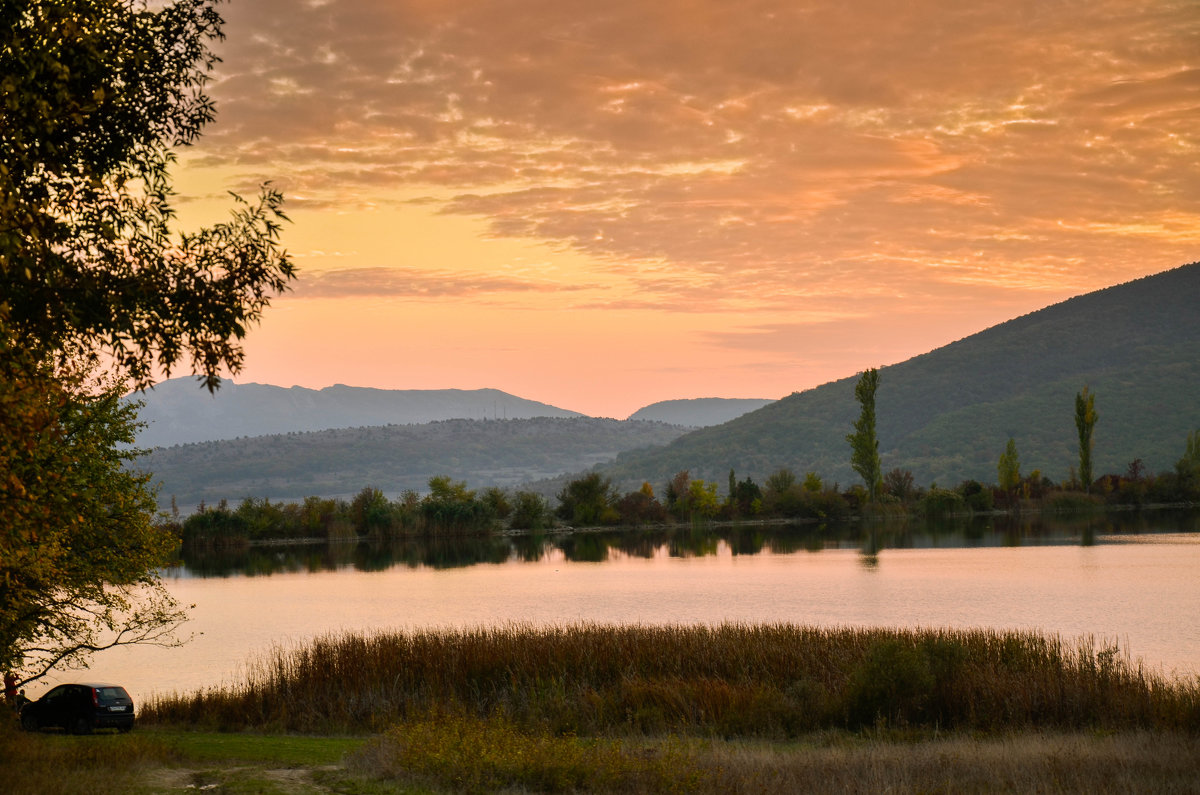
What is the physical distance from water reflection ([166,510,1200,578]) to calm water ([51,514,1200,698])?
0.48m

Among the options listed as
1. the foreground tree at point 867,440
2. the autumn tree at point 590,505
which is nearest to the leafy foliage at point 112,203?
the foreground tree at point 867,440

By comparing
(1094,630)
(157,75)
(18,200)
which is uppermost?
(157,75)

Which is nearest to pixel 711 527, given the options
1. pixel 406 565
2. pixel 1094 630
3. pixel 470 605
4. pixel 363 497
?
pixel 363 497

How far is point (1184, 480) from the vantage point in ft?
428

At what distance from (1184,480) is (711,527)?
59.8 metres

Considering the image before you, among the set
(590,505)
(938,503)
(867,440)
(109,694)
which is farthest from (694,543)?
(109,694)

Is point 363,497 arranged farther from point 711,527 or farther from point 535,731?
point 535,731

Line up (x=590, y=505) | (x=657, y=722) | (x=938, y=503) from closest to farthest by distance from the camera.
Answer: (x=657, y=722) < (x=938, y=503) < (x=590, y=505)

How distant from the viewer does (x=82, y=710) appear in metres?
24.9

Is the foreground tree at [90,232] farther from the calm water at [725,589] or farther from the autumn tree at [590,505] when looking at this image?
the autumn tree at [590,505]

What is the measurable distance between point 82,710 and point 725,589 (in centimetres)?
3840

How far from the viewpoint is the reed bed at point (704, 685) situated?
24.6 m

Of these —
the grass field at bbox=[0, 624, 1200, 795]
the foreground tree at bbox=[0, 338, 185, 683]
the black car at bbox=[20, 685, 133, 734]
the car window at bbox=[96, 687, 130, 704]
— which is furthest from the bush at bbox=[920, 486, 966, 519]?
the black car at bbox=[20, 685, 133, 734]

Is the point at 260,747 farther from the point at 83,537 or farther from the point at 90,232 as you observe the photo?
the point at 90,232
